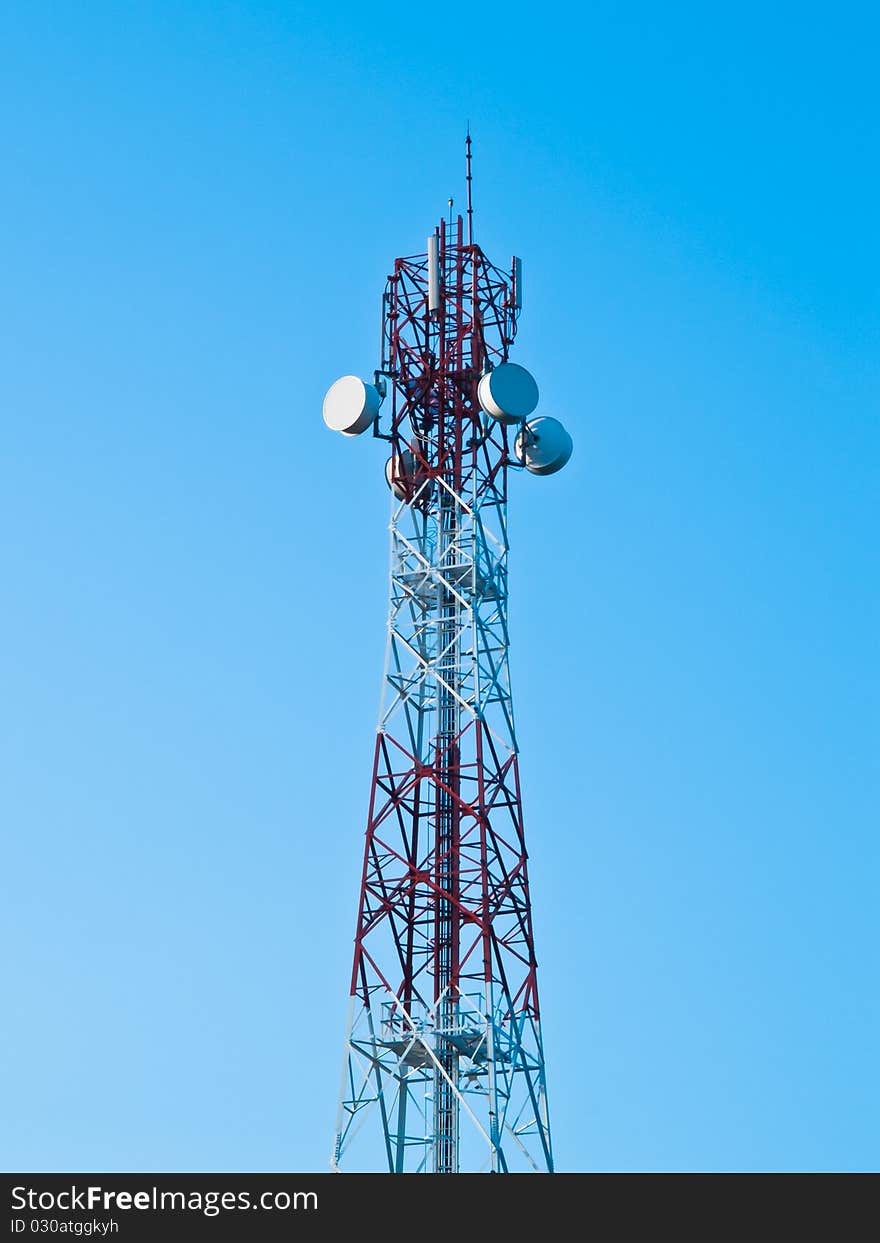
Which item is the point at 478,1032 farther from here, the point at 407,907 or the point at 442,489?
the point at 442,489

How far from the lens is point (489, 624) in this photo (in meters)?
66.7
